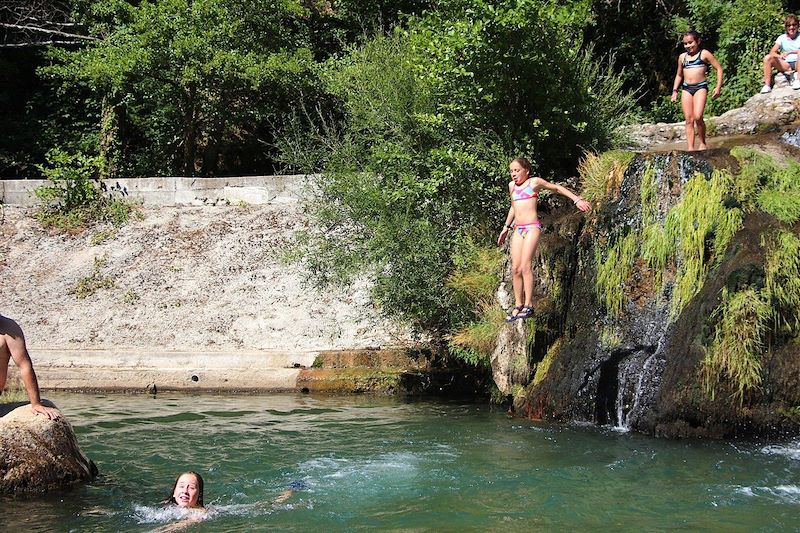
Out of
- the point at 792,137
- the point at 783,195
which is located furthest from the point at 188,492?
the point at 792,137

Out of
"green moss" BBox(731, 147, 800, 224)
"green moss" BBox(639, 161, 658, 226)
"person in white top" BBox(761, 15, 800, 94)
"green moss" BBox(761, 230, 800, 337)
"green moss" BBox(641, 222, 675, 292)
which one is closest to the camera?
"green moss" BBox(761, 230, 800, 337)

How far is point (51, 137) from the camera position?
968 inches

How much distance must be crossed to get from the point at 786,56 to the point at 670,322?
7.08 meters

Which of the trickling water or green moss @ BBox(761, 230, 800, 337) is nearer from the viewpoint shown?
green moss @ BBox(761, 230, 800, 337)

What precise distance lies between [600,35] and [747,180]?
1293cm

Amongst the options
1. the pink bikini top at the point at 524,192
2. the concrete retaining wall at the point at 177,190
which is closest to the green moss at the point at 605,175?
the pink bikini top at the point at 524,192

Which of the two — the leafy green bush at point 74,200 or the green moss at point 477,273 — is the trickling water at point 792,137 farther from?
the leafy green bush at point 74,200

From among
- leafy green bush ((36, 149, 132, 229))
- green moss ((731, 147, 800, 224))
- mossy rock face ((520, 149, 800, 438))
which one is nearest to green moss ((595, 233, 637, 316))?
mossy rock face ((520, 149, 800, 438))

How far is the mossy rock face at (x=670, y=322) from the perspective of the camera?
413 inches

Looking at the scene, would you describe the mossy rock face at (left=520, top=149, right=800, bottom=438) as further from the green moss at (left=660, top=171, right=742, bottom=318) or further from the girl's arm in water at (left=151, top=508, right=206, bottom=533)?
the girl's arm in water at (left=151, top=508, right=206, bottom=533)

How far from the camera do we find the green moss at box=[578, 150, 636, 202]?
1254 cm

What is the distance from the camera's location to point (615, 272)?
12.1 meters

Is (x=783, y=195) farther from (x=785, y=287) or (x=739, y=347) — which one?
(x=739, y=347)

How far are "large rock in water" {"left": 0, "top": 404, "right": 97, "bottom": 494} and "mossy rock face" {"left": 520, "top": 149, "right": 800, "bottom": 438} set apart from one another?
19.4 feet
